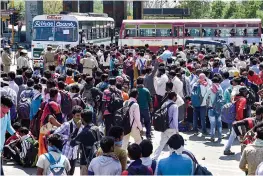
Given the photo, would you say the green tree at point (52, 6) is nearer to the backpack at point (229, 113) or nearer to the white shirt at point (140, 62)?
the white shirt at point (140, 62)

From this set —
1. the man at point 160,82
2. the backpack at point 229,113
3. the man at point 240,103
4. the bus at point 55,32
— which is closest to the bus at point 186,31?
the bus at point 55,32

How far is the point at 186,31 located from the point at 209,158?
24742mm

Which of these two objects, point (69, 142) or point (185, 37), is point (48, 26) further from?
point (69, 142)

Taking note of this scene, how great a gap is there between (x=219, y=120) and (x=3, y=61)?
10.1 m

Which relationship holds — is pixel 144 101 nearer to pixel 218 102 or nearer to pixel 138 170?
pixel 218 102

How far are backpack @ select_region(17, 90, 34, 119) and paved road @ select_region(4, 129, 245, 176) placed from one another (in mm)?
958

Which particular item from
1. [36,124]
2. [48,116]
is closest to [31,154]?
[36,124]

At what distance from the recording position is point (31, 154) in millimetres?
10898

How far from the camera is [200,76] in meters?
13.1

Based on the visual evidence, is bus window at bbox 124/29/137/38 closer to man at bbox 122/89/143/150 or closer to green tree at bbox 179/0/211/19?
man at bbox 122/89/143/150

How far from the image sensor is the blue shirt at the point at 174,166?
21.0 ft

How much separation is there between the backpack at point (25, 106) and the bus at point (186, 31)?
2348 centimetres

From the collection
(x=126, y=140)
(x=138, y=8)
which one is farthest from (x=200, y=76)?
(x=138, y=8)

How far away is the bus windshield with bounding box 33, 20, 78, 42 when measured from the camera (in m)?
27.3
